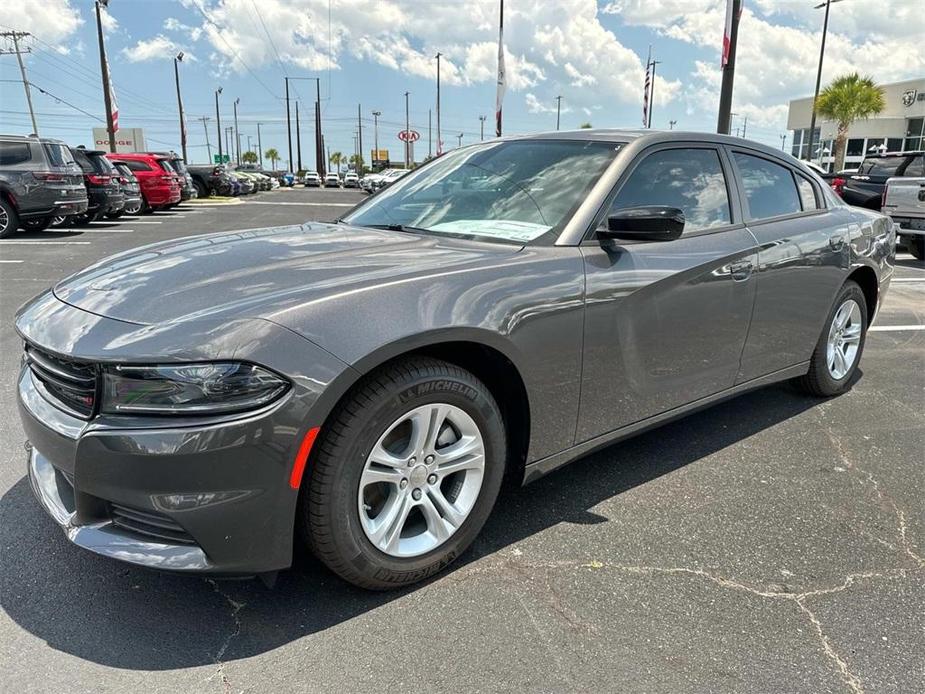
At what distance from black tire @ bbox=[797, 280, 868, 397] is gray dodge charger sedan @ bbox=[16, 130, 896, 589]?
0.59 m

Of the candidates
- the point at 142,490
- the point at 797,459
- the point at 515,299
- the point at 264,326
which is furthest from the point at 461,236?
the point at 797,459

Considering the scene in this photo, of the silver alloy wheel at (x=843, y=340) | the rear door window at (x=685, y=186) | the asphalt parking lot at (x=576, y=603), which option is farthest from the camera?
the silver alloy wheel at (x=843, y=340)

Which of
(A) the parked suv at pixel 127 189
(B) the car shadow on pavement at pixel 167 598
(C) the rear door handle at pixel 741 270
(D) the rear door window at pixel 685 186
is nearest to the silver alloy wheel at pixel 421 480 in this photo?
(B) the car shadow on pavement at pixel 167 598

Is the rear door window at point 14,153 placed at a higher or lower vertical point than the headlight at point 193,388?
higher

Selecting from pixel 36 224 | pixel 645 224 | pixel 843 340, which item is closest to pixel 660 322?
pixel 645 224

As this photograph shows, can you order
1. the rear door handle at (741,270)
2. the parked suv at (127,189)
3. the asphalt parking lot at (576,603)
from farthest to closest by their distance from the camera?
the parked suv at (127,189)
the rear door handle at (741,270)
the asphalt parking lot at (576,603)

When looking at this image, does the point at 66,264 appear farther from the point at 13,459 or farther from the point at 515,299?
the point at 515,299

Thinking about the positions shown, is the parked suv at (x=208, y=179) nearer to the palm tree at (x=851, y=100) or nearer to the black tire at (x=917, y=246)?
the black tire at (x=917, y=246)

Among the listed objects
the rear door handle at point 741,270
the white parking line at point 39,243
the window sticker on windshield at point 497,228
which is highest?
the window sticker on windshield at point 497,228

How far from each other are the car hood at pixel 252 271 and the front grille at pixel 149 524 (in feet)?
1.85

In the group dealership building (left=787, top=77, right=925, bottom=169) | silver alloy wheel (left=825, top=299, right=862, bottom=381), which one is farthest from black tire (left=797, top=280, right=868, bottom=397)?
dealership building (left=787, top=77, right=925, bottom=169)

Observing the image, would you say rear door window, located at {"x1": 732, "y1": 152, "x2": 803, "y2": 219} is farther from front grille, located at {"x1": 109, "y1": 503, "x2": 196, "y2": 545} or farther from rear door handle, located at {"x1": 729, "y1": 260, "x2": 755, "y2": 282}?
front grille, located at {"x1": 109, "y1": 503, "x2": 196, "y2": 545}

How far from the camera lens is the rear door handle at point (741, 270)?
336 centimetres

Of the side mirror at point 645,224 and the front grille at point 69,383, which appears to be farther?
the side mirror at point 645,224
